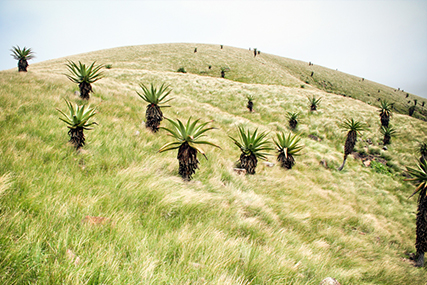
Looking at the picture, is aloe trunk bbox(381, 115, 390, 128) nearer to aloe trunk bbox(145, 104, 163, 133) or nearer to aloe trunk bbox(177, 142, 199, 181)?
aloe trunk bbox(145, 104, 163, 133)

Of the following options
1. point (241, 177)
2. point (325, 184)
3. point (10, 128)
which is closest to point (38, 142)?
point (10, 128)

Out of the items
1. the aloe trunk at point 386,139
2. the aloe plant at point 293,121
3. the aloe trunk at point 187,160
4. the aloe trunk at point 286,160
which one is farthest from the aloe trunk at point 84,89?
the aloe trunk at point 386,139

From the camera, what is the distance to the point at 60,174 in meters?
2.40

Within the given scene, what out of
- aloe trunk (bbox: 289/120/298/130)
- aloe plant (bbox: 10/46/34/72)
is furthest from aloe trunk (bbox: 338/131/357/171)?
aloe plant (bbox: 10/46/34/72)

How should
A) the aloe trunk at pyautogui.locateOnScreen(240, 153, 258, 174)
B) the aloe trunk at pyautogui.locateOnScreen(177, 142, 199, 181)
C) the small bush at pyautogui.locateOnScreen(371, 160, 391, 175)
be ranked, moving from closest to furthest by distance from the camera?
the aloe trunk at pyautogui.locateOnScreen(177, 142, 199, 181), the aloe trunk at pyautogui.locateOnScreen(240, 153, 258, 174), the small bush at pyautogui.locateOnScreen(371, 160, 391, 175)

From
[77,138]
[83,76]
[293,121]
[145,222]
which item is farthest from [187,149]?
[293,121]

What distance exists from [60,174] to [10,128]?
7.11ft

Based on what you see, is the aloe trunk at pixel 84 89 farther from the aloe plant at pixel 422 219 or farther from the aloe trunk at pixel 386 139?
the aloe trunk at pixel 386 139

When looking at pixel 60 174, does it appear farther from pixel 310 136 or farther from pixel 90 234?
pixel 310 136

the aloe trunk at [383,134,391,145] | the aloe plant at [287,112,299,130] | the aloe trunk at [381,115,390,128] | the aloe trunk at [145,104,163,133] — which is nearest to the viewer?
the aloe trunk at [145,104,163,133]

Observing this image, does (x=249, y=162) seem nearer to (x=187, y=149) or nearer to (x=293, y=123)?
(x=187, y=149)

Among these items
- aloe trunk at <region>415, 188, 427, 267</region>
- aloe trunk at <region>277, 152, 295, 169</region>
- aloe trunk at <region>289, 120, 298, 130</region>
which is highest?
aloe trunk at <region>289, 120, 298, 130</region>

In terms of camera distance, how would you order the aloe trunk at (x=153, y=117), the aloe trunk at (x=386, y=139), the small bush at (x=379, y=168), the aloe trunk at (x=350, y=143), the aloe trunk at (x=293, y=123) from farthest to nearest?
the aloe trunk at (x=293, y=123), the aloe trunk at (x=386, y=139), the small bush at (x=379, y=168), the aloe trunk at (x=350, y=143), the aloe trunk at (x=153, y=117)

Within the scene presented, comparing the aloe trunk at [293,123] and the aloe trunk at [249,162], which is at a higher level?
the aloe trunk at [293,123]
